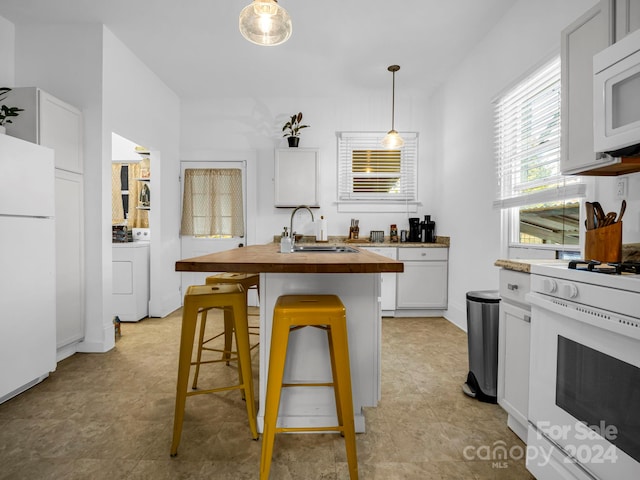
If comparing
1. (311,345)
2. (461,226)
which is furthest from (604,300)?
(461,226)

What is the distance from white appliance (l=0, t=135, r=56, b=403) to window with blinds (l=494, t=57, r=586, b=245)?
351 centimetres

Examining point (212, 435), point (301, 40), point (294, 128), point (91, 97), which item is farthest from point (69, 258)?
point (294, 128)

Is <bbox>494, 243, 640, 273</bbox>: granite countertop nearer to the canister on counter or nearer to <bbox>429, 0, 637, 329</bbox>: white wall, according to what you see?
<bbox>429, 0, 637, 329</bbox>: white wall

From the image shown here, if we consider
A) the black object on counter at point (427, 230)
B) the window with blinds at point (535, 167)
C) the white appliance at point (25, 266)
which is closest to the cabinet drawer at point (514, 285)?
the window with blinds at point (535, 167)

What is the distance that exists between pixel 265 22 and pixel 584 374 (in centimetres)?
221

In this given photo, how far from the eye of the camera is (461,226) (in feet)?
12.0

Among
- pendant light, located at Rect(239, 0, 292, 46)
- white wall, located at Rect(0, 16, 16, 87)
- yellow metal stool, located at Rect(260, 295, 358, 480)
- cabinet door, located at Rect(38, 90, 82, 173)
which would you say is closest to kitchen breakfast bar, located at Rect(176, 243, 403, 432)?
yellow metal stool, located at Rect(260, 295, 358, 480)

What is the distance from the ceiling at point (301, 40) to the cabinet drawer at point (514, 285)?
7.56 feet

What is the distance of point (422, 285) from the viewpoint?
4.05 metres

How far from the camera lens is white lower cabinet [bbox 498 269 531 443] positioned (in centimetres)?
162

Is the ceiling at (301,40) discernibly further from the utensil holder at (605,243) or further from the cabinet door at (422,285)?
the cabinet door at (422,285)

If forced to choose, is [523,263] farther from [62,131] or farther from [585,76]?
[62,131]

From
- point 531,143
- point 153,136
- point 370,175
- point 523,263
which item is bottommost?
point 523,263

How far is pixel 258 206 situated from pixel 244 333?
3103 millimetres
